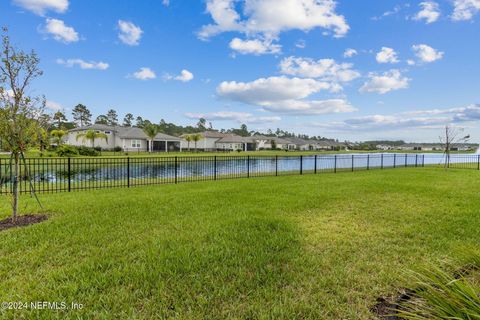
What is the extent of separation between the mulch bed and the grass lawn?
1.14 ft

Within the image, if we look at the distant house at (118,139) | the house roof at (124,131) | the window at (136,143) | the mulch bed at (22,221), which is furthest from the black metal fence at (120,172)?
the window at (136,143)

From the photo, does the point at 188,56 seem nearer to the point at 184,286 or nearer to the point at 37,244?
the point at 37,244

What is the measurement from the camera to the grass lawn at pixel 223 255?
2.34m

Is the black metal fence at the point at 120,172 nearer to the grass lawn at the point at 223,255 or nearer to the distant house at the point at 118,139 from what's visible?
the grass lawn at the point at 223,255

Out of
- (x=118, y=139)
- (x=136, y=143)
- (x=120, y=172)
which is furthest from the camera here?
(x=136, y=143)

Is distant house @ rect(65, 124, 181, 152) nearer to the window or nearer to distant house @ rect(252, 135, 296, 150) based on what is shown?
the window

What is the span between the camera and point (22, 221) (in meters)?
4.67

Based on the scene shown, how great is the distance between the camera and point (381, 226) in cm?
464

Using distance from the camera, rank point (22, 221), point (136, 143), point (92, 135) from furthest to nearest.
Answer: point (136, 143) → point (92, 135) → point (22, 221)

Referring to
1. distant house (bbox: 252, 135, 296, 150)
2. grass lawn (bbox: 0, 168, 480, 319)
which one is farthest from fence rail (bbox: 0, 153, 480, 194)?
distant house (bbox: 252, 135, 296, 150)

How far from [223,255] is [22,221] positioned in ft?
13.3

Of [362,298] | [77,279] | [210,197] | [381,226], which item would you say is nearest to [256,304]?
[362,298]

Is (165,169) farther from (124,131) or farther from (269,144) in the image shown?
(269,144)

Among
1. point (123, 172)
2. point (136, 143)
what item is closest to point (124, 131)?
point (136, 143)
